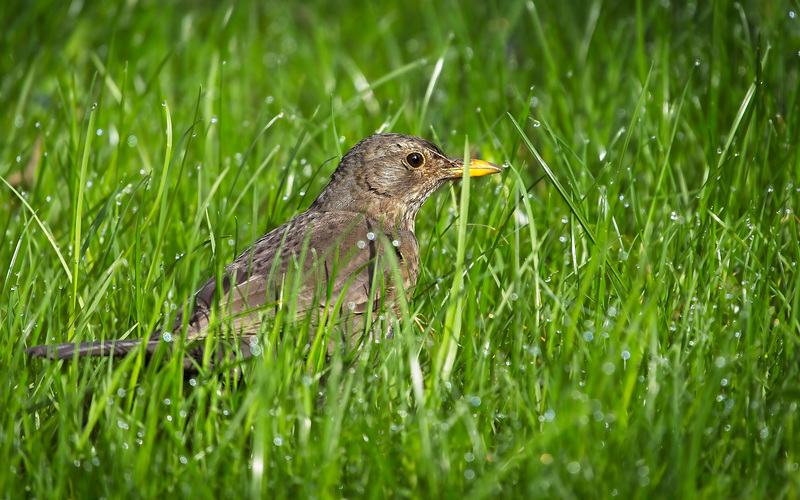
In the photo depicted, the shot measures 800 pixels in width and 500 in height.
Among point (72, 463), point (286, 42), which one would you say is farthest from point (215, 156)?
point (72, 463)

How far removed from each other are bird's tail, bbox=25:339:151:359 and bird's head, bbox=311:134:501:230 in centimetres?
130

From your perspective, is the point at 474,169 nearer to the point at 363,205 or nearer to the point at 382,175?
the point at 382,175

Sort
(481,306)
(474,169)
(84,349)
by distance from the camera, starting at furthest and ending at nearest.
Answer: (474,169), (481,306), (84,349)

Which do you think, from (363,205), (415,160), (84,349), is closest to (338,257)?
(363,205)

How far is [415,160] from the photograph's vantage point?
3795 millimetres

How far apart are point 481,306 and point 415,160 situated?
0.90 m

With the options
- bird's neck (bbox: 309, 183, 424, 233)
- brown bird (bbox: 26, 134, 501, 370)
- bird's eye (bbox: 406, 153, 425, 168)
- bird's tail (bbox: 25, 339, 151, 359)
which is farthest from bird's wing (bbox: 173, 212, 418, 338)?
bird's eye (bbox: 406, 153, 425, 168)

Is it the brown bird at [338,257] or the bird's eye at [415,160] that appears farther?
the bird's eye at [415,160]

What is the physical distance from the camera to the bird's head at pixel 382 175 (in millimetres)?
3756

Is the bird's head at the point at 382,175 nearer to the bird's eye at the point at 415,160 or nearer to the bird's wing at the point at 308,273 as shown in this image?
the bird's eye at the point at 415,160

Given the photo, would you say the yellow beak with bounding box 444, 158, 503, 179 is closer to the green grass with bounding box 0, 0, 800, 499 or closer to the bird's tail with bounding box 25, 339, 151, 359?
the green grass with bounding box 0, 0, 800, 499

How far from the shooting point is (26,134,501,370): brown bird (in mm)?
2777

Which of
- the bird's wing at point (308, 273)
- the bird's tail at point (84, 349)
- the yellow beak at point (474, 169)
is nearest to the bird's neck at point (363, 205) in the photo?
the bird's wing at point (308, 273)

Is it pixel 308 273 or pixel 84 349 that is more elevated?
pixel 308 273
